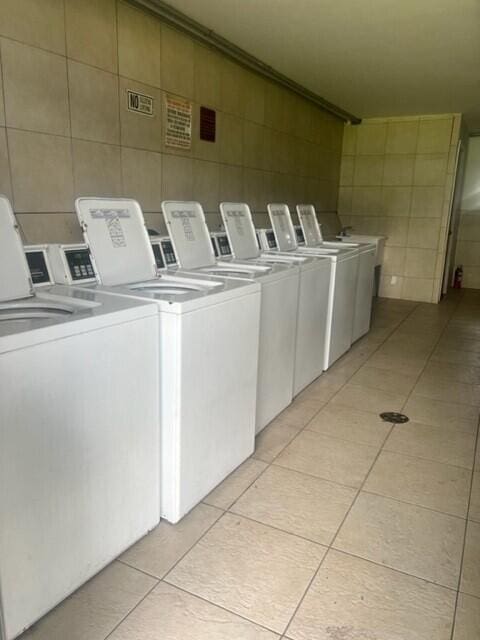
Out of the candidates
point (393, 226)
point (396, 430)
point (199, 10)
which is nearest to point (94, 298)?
point (396, 430)

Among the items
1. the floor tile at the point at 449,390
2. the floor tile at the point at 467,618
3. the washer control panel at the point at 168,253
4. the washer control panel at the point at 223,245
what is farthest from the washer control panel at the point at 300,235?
the floor tile at the point at 467,618

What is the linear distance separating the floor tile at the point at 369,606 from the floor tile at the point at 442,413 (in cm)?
134

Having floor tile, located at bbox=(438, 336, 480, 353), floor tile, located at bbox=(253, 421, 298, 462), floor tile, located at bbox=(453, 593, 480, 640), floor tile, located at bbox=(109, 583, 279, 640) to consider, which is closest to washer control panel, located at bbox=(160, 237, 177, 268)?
floor tile, located at bbox=(253, 421, 298, 462)

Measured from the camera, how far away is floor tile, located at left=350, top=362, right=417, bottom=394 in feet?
10.8

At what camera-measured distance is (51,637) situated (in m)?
1.34

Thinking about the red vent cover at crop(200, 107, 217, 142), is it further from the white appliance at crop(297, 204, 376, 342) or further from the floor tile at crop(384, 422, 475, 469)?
the floor tile at crop(384, 422, 475, 469)

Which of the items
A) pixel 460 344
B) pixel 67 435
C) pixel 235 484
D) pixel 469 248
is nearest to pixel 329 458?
pixel 235 484

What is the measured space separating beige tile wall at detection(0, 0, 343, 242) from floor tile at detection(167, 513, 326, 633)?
1585 mm

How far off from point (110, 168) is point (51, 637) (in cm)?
216

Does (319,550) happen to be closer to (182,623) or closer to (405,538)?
(405,538)

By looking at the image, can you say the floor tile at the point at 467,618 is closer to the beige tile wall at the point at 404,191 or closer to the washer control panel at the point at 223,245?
the washer control panel at the point at 223,245

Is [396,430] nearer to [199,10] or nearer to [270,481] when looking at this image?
[270,481]

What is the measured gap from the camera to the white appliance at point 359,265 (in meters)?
4.12

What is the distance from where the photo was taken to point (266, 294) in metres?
2.39
